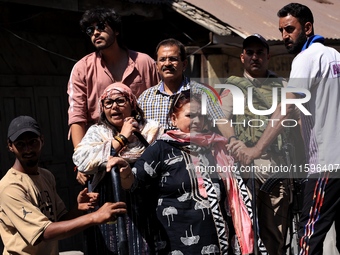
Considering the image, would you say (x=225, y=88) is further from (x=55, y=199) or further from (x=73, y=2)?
(x=73, y=2)

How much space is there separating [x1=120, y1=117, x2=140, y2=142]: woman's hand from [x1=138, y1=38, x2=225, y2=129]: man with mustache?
520 millimetres

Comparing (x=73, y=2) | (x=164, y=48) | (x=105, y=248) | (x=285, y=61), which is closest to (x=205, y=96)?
(x=164, y=48)

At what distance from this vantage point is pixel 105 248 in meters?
4.68

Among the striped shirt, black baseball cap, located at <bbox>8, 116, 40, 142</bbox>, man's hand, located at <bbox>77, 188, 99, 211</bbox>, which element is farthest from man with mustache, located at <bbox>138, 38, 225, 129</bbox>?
black baseball cap, located at <bbox>8, 116, 40, 142</bbox>

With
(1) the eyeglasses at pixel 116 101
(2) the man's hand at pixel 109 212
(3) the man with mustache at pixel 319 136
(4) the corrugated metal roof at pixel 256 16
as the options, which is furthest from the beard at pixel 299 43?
(4) the corrugated metal roof at pixel 256 16

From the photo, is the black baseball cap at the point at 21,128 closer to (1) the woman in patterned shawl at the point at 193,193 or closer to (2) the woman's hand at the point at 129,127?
(2) the woman's hand at the point at 129,127

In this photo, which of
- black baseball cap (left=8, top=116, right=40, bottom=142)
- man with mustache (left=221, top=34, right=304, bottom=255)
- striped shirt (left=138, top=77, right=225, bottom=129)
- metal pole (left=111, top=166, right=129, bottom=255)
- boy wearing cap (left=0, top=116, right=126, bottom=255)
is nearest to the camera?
metal pole (left=111, top=166, right=129, bottom=255)

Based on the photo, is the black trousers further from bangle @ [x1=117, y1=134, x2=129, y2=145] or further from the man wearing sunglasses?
the man wearing sunglasses

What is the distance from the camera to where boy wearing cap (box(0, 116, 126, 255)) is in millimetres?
4105

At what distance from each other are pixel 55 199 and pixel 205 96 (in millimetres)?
1246

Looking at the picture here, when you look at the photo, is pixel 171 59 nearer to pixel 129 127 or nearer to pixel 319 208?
pixel 129 127

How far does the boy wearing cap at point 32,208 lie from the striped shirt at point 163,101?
2.94 ft

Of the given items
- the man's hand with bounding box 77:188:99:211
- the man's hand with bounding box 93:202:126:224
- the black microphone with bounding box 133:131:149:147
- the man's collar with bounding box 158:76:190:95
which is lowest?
the man's hand with bounding box 77:188:99:211

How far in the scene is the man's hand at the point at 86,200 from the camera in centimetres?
450
